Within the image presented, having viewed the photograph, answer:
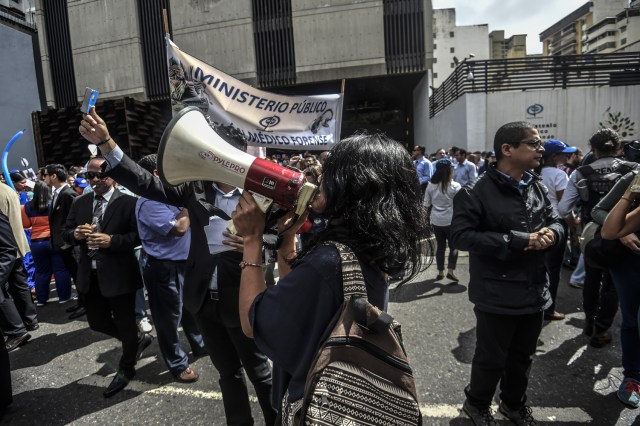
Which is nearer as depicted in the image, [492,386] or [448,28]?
[492,386]

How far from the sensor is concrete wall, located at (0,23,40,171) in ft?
49.9

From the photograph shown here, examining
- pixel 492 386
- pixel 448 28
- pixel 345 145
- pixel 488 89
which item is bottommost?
pixel 492 386

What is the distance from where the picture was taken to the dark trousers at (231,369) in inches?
88.0

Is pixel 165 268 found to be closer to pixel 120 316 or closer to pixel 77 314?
pixel 120 316

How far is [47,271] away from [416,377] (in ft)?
16.4

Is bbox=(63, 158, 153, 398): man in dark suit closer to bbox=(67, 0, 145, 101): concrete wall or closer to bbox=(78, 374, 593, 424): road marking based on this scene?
bbox=(78, 374, 593, 424): road marking

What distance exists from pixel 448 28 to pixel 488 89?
130ft

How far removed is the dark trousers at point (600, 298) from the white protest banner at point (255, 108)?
2.65 m

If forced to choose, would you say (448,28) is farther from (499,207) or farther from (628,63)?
(499,207)

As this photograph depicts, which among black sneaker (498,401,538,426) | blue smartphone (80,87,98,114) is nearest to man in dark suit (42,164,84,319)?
blue smartphone (80,87,98,114)

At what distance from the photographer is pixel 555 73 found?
11844 mm

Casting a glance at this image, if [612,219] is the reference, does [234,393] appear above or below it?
below

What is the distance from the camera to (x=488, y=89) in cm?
1173

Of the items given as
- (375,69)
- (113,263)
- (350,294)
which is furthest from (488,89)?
(350,294)
